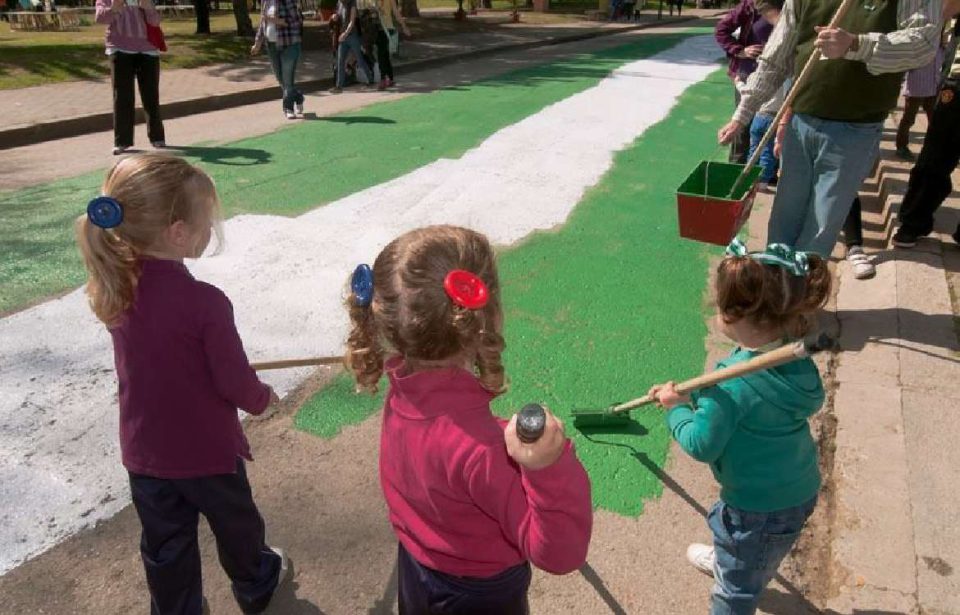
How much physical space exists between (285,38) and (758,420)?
8.94 meters

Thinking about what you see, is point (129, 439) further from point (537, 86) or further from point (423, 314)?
point (537, 86)

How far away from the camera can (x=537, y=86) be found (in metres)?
12.4

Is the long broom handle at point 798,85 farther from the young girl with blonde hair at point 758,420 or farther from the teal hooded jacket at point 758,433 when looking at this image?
the teal hooded jacket at point 758,433

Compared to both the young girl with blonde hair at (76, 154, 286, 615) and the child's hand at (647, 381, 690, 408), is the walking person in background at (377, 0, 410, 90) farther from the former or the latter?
the child's hand at (647, 381, 690, 408)

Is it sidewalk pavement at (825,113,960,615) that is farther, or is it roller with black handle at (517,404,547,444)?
sidewalk pavement at (825,113,960,615)

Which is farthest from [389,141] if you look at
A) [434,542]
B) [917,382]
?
→ [434,542]

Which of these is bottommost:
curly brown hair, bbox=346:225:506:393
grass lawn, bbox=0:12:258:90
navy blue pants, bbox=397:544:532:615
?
navy blue pants, bbox=397:544:532:615

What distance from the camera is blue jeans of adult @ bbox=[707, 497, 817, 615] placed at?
2.10 meters

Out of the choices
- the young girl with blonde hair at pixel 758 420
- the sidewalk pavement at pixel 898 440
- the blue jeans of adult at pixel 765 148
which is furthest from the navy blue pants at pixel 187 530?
the blue jeans of adult at pixel 765 148

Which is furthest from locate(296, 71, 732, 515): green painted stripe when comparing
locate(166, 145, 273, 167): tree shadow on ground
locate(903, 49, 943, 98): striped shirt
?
→ locate(166, 145, 273, 167): tree shadow on ground

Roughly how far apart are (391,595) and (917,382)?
2695 millimetres

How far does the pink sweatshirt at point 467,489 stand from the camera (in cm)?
136

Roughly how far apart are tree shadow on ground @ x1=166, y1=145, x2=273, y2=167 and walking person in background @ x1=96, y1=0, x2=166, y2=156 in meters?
0.41

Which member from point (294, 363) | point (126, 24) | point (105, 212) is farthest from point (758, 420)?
point (126, 24)
